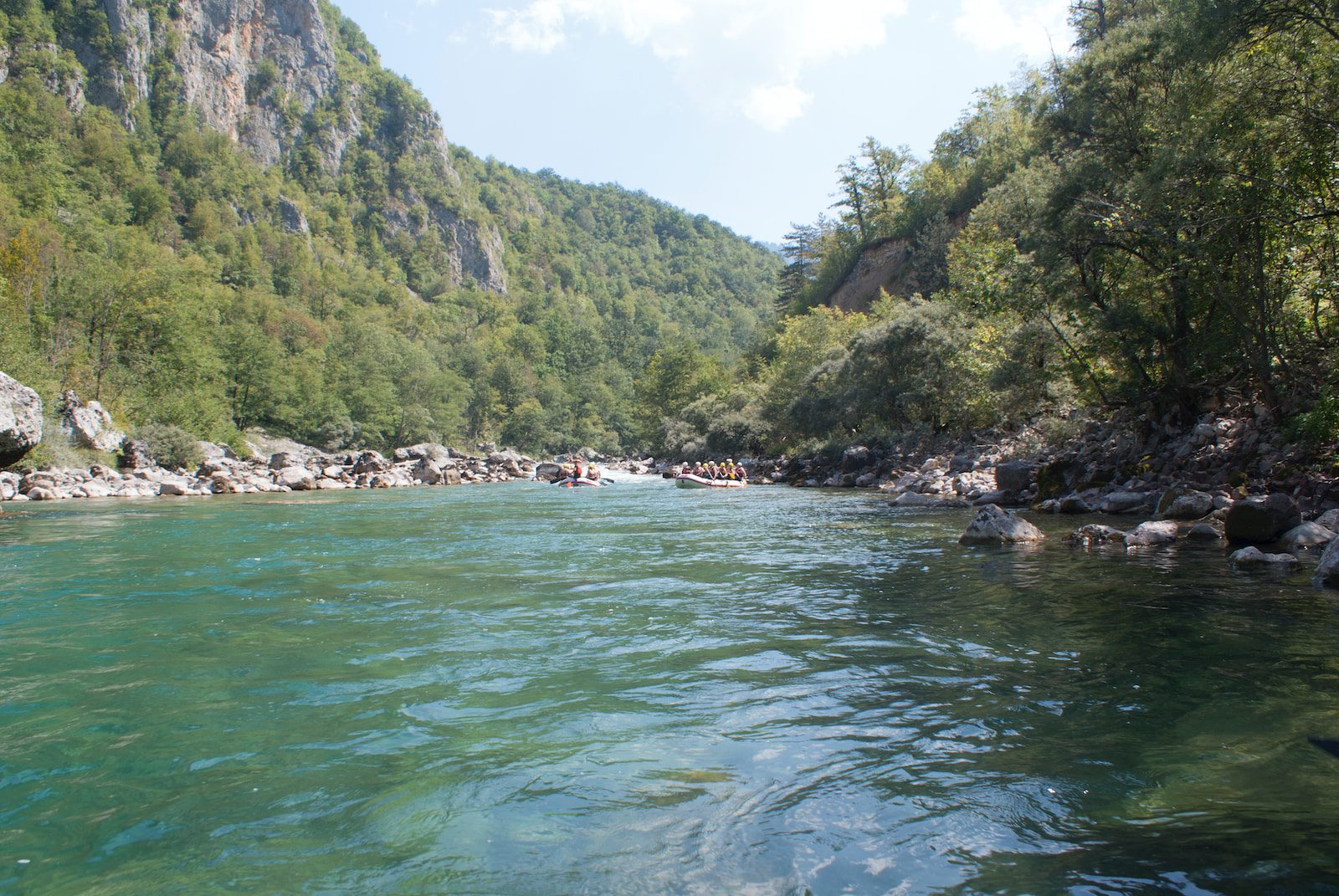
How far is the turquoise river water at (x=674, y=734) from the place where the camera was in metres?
3.26

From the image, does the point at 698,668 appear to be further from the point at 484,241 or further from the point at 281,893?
the point at 484,241

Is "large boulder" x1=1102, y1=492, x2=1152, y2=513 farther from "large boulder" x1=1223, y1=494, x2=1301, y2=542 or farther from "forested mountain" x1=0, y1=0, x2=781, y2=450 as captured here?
"forested mountain" x1=0, y1=0, x2=781, y2=450

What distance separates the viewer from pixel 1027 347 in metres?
23.3

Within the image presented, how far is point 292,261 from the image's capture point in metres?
95.8

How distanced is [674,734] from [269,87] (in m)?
140

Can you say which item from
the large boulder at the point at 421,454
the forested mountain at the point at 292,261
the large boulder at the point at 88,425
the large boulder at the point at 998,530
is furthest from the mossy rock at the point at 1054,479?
the large boulder at the point at 421,454

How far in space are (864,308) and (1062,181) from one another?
4329 cm

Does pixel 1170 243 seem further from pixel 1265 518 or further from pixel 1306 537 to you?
pixel 1306 537

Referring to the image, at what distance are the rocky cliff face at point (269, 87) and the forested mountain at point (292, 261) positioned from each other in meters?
0.36

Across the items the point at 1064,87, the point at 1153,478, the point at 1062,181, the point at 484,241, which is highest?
the point at 484,241

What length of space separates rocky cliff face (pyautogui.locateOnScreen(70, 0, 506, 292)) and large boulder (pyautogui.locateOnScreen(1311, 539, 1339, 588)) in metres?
120

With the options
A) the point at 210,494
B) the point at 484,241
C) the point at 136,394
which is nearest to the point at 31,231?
the point at 136,394

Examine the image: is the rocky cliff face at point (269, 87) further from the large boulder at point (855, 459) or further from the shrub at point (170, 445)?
the large boulder at point (855, 459)

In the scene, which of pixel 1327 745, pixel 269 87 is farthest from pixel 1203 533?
pixel 269 87
